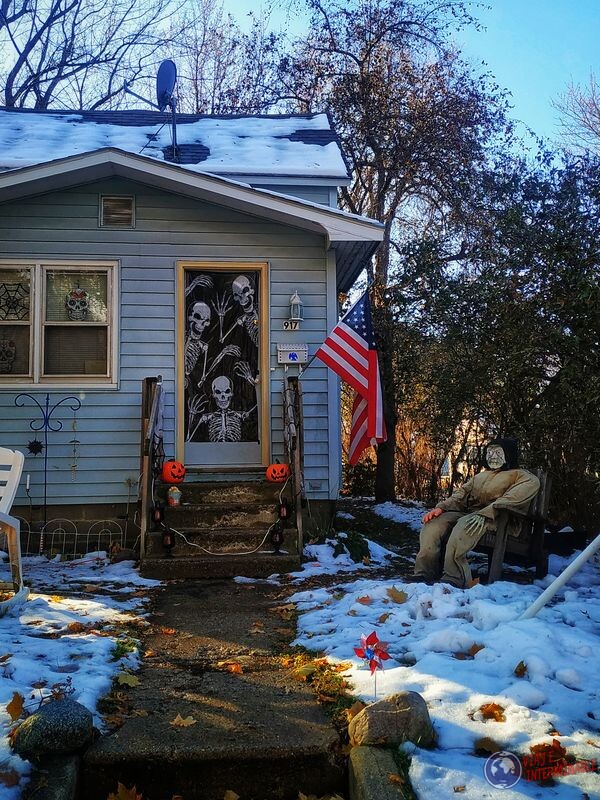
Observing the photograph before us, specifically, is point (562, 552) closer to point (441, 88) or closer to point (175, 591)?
point (175, 591)

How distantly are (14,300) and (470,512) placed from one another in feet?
17.9

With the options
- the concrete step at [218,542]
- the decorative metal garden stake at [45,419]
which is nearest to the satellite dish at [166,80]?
the decorative metal garden stake at [45,419]

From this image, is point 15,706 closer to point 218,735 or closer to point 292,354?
point 218,735

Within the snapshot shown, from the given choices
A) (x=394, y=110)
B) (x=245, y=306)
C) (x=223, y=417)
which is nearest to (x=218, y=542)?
(x=223, y=417)

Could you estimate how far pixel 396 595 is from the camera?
509 centimetres

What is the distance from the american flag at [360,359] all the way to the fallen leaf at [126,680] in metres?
4.43

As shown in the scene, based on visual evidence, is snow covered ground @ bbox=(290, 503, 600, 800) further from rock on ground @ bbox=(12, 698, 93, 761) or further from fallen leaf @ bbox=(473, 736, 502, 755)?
rock on ground @ bbox=(12, 698, 93, 761)

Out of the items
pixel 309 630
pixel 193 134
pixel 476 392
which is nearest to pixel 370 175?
pixel 193 134

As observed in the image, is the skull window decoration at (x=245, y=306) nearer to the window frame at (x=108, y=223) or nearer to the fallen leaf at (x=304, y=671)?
the window frame at (x=108, y=223)

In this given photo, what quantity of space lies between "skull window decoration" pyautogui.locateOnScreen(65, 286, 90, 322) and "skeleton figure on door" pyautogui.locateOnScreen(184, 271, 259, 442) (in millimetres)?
1131

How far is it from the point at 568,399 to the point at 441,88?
483 inches

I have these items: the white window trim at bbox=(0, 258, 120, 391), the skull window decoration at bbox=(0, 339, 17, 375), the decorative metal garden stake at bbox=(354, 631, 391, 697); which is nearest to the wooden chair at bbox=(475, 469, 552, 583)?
the decorative metal garden stake at bbox=(354, 631, 391, 697)

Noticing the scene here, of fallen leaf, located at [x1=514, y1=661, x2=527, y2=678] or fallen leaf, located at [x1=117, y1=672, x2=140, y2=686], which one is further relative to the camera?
fallen leaf, located at [x1=117, y1=672, x2=140, y2=686]

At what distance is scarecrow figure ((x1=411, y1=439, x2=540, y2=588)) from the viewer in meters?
5.62
